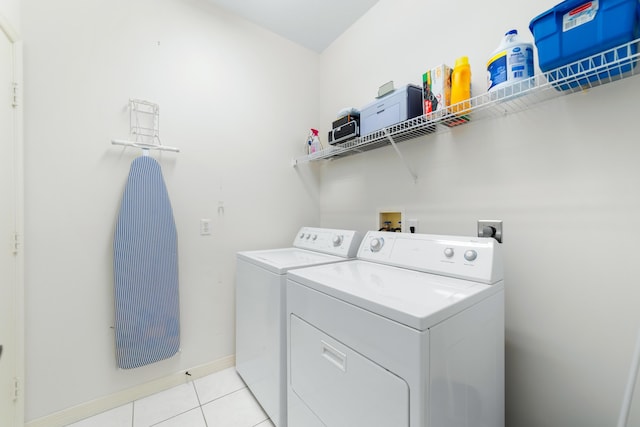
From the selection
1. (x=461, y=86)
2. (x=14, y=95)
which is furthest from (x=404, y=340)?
(x=14, y=95)

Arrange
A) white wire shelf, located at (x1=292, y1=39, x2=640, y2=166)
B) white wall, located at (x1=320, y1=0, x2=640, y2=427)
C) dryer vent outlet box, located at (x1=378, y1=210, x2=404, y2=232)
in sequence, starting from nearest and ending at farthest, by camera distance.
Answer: white wire shelf, located at (x1=292, y1=39, x2=640, y2=166) → white wall, located at (x1=320, y1=0, x2=640, y2=427) → dryer vent outlet box, located at (x1=378, y1=210, x2=404, y2=232)

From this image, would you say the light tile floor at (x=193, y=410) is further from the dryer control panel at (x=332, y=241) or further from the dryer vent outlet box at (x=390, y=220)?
the dryer vent outlet box at (x=390, y=220)

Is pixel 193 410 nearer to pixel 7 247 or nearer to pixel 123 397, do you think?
pixel 123 397

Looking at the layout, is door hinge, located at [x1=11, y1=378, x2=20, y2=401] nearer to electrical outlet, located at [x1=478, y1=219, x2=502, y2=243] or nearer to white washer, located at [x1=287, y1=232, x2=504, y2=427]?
white washer, located at [x1=287, y1=232, x2=504, y2=427]

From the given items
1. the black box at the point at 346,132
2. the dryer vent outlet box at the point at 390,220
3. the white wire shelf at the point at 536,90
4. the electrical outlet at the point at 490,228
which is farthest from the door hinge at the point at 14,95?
the electrical outlet at the point at 490,228

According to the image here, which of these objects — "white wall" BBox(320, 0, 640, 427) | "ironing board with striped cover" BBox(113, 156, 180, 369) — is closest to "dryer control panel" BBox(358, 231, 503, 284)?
"white wall" BBox(320, 0, 640, 427)

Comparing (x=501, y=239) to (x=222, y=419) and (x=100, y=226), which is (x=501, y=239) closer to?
(x=222, y=419)

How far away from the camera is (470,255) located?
1.12 metres

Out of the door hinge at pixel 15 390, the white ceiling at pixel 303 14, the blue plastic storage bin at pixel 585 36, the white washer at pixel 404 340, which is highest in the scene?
the white ceiling at pixel 303 14

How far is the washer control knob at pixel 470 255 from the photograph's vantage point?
3.65ft

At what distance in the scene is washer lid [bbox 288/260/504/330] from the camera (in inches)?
31.2

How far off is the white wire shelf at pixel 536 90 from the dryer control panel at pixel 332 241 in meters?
0.68

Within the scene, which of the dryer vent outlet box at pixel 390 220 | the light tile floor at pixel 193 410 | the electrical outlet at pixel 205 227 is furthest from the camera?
the electrical outlet at pixel 205 227

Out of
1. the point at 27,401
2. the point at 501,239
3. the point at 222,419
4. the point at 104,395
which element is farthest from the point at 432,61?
the point at 27,401
